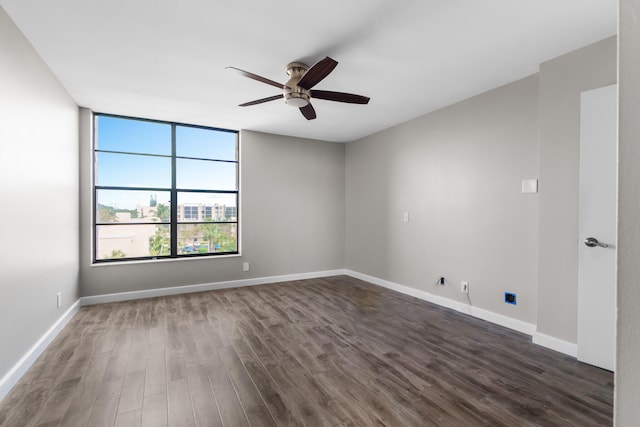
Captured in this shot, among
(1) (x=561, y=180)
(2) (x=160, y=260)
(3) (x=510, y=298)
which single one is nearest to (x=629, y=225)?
(1) (x=561, y=180)

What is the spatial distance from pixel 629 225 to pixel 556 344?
2.85 m

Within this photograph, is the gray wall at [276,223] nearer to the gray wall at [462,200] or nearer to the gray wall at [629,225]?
the gray wall at [462,200]

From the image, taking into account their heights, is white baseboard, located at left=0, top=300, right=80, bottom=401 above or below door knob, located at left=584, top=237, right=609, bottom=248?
below

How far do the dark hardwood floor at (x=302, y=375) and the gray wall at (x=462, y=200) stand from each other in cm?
59

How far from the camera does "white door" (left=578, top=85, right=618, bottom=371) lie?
231cm

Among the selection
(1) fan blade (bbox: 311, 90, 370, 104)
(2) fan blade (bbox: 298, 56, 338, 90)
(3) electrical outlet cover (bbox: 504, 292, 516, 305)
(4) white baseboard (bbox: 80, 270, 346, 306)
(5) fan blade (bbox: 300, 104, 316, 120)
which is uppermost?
(2) fan blade (bbox: 298, 56, 338, 90)

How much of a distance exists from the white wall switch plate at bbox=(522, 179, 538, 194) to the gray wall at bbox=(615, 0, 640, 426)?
2883 millimetres

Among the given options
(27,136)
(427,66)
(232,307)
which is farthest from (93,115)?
(427,66)

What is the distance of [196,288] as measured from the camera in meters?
4.61

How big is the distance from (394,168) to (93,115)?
4.37 meters

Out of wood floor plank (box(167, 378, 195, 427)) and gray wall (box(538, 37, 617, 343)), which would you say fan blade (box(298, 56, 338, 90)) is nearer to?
gray wall (box(538, 37, 617, 343))

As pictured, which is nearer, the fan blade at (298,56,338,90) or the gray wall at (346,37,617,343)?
the fan blade at (298,56,338,90)

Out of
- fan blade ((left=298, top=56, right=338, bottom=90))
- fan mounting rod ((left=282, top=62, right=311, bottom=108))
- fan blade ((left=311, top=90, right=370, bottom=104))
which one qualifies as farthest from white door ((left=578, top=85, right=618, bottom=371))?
fan mounting rod ((left=282, top=62, right=311, bottom=108))

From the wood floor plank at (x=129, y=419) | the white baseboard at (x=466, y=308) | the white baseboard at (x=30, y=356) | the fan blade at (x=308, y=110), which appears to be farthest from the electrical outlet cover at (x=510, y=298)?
the white baseboard at (x=30, y=356)
